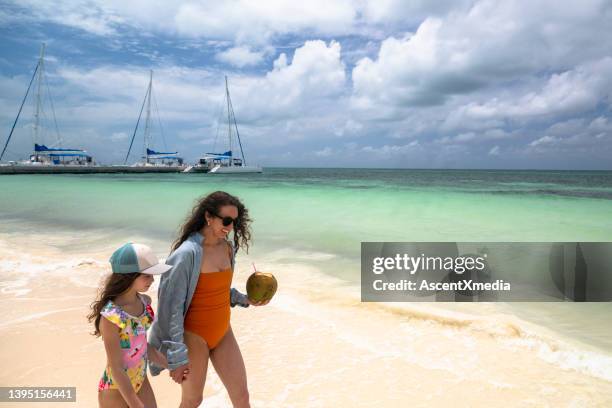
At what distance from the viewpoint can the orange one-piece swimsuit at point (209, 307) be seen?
7.91 feet

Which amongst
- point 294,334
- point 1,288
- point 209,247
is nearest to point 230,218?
point 209,247

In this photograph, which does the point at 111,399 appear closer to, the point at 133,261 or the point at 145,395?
the point at 145,395

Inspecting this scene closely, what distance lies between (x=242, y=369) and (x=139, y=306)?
836 mm

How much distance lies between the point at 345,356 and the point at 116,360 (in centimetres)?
282

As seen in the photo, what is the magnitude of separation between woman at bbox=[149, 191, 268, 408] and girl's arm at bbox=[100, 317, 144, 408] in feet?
0.80

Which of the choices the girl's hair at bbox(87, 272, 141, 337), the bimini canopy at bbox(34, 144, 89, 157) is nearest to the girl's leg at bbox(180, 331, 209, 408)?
the girl's hair at bbox(87, 272, 141, 337)

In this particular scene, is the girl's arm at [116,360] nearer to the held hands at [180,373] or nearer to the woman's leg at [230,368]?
the held hands at [180,373]

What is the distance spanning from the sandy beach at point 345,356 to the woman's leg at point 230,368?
0.92m

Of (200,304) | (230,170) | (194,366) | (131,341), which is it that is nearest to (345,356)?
(194,366)

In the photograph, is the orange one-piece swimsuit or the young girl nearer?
the young girl

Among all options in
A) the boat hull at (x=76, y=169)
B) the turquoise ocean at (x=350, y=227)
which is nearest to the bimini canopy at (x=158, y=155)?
the boat hull at (x=76, y=169)

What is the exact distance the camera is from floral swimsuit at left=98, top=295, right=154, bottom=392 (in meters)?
2.06

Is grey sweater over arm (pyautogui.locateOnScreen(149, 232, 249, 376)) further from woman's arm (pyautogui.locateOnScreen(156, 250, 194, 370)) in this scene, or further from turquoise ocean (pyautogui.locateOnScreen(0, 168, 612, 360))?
turquoise ocean (pyautogui.locateOnScreen(0, 168, 612, 360))

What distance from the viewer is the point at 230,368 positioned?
2596mm
